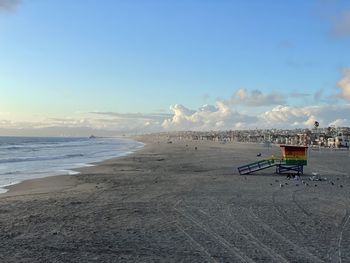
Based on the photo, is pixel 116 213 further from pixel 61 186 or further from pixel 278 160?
pixel 278 160

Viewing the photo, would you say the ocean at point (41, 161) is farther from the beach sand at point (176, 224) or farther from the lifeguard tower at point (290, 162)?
the lifeguard tower at point (290, 162)

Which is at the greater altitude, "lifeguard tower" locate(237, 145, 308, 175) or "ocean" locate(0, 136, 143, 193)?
"lifeguard tower" locate(237, 145, 308, 175)

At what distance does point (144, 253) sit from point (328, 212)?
695cm

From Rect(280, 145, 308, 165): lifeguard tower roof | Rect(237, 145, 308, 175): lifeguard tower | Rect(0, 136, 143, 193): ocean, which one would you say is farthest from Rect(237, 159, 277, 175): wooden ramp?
Rect(0, 136, 143, 193): ocean

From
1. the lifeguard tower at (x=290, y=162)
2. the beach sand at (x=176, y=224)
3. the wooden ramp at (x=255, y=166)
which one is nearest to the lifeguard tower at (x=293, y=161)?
the lifeguard tower at (x=290, y=162)

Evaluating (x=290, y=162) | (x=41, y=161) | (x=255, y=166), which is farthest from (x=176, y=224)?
(x=41, y=161)

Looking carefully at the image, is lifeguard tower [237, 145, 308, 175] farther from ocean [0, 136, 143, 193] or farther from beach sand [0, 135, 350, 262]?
ocean [0, 136, 143, 193]

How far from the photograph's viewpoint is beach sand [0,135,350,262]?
28.4 ft

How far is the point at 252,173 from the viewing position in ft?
90.3

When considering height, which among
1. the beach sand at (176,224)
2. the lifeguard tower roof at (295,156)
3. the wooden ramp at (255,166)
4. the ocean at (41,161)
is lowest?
the ocean at (41,161)

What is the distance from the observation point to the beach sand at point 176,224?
865cm

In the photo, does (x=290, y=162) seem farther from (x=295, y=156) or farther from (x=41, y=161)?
(x=41, y=161)

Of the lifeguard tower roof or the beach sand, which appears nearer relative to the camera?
the beach sand

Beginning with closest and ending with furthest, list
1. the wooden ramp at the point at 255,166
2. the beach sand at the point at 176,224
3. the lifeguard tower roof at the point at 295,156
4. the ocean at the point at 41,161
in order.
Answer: the beach sand at the point at 176,224, the lifeguard tower roof at the point at 295,156, the wooden ramp at the point at 255,166, the ocean at the point at 41,161
